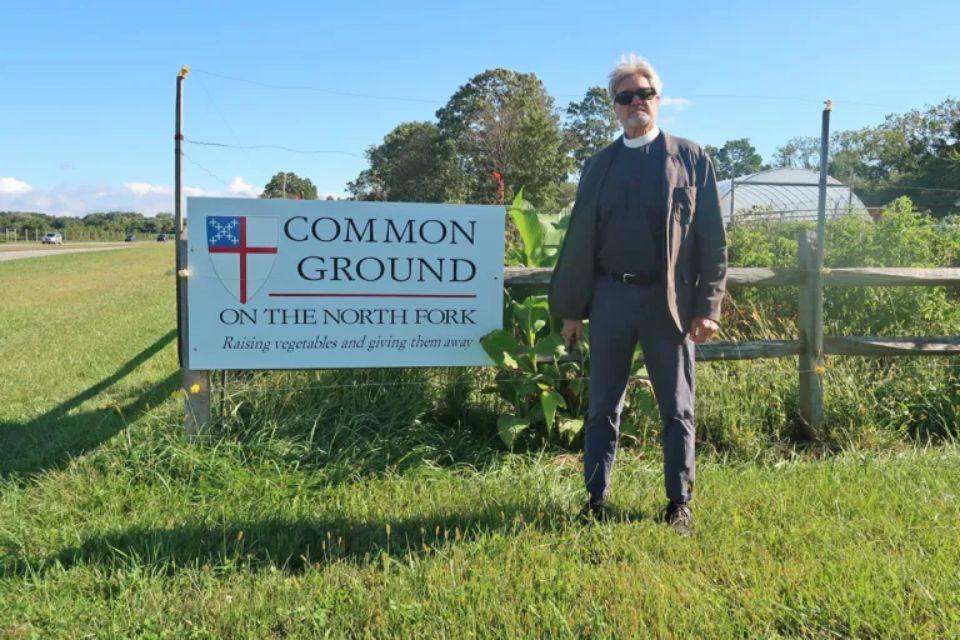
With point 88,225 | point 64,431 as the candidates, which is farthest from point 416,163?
point 88,225

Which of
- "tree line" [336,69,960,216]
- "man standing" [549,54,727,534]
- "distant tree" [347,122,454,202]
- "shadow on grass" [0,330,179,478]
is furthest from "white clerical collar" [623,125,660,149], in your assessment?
"distant tree" [347,122,454,202]

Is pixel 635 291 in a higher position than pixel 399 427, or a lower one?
higher

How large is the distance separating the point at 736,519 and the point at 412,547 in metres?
1.35

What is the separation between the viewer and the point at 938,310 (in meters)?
5.45

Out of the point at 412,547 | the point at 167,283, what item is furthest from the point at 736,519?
the point at 167,283

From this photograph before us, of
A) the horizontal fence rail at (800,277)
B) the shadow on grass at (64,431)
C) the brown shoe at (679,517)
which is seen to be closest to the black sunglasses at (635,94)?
the horizontal fence rail at (800,277)

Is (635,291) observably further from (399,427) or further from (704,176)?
(399,427)

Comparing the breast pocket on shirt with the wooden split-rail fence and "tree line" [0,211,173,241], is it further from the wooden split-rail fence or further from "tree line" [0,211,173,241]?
"tree line" [0,211,173,241]

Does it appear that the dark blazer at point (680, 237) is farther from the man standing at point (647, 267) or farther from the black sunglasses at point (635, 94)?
the black sunglasses at point (635, 94)

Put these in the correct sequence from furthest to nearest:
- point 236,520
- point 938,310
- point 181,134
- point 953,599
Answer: point 938,310 → point 181,134 → point 236,520 → point 953,599

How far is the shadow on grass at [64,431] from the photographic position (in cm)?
386

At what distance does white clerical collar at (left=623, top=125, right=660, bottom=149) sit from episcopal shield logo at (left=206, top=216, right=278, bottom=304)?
1995 mm

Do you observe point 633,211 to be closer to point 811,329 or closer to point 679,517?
point 679,517

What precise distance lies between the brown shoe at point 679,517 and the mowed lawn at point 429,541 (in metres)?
0.05
